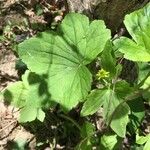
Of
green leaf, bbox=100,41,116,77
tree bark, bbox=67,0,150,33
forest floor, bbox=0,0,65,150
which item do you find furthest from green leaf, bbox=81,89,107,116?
forest floor, bbox=0,0,65,150

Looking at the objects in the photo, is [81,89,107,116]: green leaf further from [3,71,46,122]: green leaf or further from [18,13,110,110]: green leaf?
[3,71,46,122]: green leaf

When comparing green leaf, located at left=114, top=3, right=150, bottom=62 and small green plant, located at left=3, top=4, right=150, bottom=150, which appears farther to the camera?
small green plant, located at left=3, top=4, right=150, bottom=150

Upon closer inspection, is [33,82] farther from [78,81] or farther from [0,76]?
[0,76]

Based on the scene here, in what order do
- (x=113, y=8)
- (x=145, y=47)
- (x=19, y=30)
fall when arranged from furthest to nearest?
(x=19, y=30)
(x=113, y=8)
(x=145, y=47)

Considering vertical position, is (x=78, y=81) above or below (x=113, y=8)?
below

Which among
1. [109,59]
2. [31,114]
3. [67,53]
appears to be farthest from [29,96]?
[109,59]

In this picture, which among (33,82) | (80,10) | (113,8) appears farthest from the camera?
(80,10)

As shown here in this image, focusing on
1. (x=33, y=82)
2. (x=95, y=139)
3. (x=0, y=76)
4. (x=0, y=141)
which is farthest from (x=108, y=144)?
(x=0, y=76)
